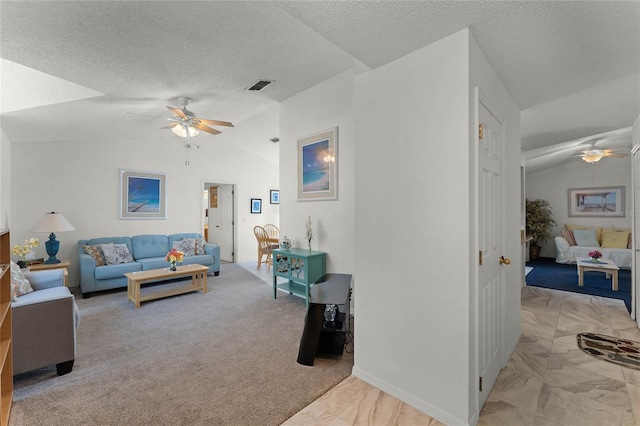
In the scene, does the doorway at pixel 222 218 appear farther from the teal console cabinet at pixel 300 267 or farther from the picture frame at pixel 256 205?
the teal console cabinet at pixel 300 267

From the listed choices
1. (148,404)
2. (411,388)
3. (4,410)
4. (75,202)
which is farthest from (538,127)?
(75,202)

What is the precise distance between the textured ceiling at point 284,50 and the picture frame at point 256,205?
3.89 meters

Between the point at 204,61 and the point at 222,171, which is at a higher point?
the point at 204,61

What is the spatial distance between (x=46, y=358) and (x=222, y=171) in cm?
526

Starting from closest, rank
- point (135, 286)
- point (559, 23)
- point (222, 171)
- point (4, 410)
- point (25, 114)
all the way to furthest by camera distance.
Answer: point (559, 23)
point (4, 410)
point (25, 114)
point (135, 286)
point (222, 171)

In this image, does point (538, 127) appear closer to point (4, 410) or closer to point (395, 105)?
point (395, 105)

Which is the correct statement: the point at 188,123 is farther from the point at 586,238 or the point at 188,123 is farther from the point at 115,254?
the point at 586,238

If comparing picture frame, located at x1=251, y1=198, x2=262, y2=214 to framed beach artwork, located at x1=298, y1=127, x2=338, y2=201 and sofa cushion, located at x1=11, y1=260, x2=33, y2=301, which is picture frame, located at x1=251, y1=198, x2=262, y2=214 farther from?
sofa cushion, located at x1=11, y1=260, x2=33, y2=301

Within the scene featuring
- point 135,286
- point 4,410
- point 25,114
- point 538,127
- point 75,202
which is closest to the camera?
point 4,410

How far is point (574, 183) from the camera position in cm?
742

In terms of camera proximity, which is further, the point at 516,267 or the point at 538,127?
the point at 538,127

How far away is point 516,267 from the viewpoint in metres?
2.79

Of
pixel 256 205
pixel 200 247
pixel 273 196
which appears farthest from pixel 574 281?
pixel 200 247

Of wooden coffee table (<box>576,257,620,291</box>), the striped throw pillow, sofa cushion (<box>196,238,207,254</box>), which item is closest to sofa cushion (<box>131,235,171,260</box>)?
sofa cushion (<box>196,238,207,254</box>)
